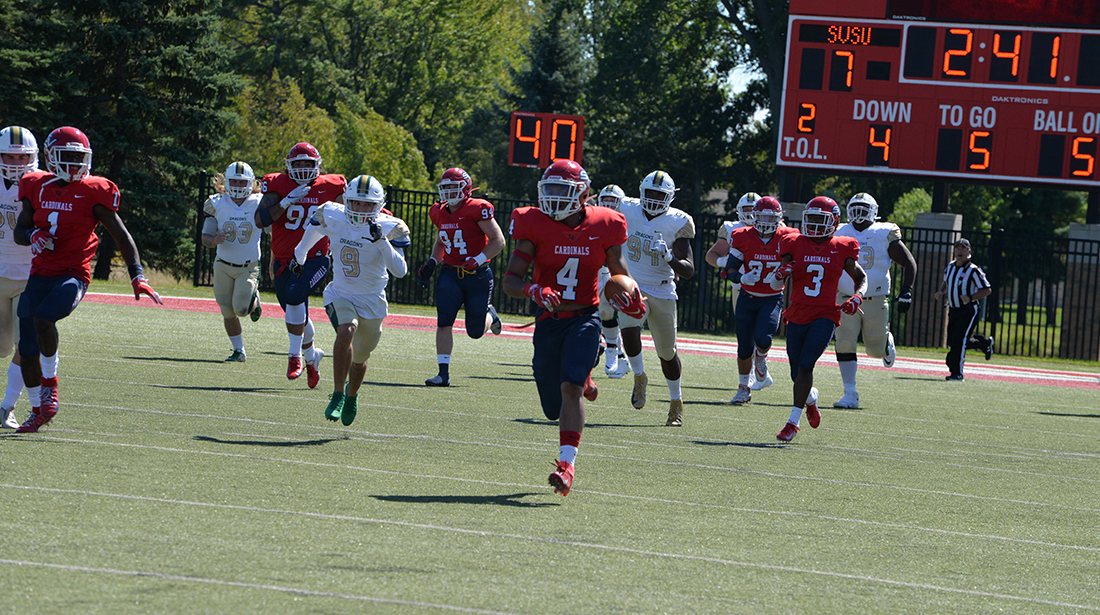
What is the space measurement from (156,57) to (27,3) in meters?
4.04

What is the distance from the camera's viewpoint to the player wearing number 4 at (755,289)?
1216 centimetres

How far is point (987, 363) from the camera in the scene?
21.3 meters

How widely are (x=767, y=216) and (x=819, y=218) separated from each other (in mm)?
2461

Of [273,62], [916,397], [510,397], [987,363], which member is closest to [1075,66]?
[987,363]

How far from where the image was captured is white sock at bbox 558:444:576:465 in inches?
263

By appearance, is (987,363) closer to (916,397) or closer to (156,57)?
(916,397)

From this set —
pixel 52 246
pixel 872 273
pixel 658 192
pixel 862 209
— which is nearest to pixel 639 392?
pixel 658 192

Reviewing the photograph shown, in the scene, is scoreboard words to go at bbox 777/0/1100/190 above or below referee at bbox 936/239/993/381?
above

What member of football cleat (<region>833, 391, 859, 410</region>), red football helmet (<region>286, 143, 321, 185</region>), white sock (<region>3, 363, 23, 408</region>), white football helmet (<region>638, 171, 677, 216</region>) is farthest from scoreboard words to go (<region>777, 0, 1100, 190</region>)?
white sock (<region>3, 363, 23, 408</region>)

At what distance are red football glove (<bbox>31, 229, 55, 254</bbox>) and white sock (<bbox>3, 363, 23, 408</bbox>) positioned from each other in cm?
80

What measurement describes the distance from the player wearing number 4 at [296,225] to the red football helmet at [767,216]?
13.5ft

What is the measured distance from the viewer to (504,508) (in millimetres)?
6242

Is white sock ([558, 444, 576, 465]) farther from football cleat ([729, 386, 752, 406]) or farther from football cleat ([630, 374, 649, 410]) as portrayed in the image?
football cleat ([729, 386, 752, 406])

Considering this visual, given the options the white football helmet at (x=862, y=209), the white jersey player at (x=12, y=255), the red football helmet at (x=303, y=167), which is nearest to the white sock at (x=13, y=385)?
the white jersey player at (x=12, y=255)
